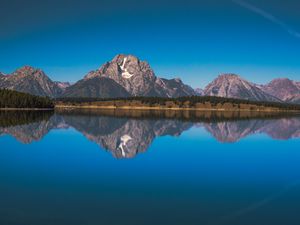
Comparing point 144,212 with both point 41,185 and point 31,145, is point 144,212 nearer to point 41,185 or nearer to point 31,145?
point 41,185

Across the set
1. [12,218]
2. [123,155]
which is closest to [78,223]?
[12,218]

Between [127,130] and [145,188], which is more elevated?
[127,130]

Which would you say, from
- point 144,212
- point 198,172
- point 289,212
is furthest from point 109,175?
point 289,212

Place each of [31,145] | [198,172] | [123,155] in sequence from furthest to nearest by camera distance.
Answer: [31,145] < [123,155] < [198,172]

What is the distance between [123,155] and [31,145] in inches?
570

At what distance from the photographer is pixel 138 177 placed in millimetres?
27484

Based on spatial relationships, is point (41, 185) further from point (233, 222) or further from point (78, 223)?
point (233, 222)

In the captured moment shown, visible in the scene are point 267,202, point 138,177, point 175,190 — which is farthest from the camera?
point 138,177

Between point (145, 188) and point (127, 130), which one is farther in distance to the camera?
point (127, 130)

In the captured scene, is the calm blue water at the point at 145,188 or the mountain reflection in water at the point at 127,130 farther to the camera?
the mountain reflection in water at the point at 127,130

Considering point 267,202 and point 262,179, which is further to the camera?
point 262,179

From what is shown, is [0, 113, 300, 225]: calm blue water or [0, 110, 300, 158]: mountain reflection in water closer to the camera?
Answer: [0, 113, 300, 225]: calm blue water

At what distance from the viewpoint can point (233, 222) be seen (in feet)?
56.7

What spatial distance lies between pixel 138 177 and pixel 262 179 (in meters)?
9.87
